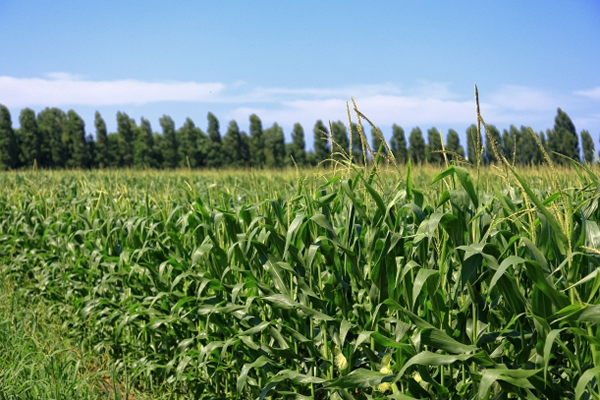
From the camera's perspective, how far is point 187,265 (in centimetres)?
406

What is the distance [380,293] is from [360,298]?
22 centimetres

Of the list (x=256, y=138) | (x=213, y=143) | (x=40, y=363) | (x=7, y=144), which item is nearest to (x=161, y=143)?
(x=213, y=143)

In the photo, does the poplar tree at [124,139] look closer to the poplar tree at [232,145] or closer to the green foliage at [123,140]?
the green foliage at [123,140]

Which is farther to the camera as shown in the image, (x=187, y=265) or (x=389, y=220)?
(x=187, y=265)

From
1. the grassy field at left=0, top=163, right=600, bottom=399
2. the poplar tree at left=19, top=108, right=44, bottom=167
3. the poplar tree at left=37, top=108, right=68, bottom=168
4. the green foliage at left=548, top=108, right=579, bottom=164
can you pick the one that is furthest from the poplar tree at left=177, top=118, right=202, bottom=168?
the grassy field at left=0, top=163, right=600, bottom=399

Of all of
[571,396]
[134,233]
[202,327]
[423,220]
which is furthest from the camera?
[134,233]

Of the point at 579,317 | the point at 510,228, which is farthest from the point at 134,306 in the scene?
the point at 579,317

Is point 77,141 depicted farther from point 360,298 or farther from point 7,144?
point 360,298

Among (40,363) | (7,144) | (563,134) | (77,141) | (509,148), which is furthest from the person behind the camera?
(77,141)

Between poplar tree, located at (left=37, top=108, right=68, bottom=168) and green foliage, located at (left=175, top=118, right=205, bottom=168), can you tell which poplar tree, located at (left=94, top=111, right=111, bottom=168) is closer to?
poplar tree, located at (left=37, top=108, right=68, bottom=168)

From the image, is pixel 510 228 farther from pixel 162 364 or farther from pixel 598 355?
pixel 162 364

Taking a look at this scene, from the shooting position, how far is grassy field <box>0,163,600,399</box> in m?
2.24

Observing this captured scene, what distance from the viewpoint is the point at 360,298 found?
2914 millimetres

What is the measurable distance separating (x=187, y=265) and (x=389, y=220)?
1.89m
